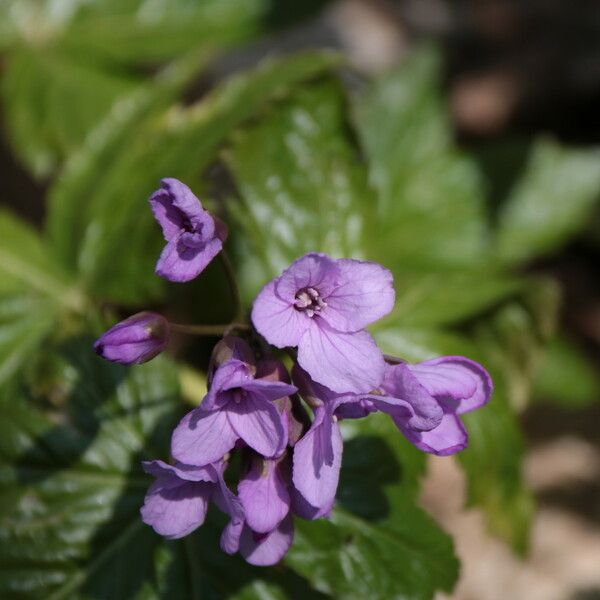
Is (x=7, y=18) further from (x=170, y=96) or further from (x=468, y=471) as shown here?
(x=468, y=471)

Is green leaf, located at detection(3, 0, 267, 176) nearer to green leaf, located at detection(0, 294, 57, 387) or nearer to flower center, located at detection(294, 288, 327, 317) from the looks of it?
green leaf, located at detection(0, 294, 57, 387)

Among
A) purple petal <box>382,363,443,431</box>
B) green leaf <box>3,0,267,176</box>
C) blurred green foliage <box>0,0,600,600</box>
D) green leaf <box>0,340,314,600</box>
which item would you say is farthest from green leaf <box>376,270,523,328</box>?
green leaf <box>3,0,267,176</box>

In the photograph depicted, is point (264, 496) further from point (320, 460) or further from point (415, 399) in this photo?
point (415, 399)

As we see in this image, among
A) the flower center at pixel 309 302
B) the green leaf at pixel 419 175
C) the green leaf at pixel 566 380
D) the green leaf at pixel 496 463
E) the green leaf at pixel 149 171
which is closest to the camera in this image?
the flower center at pixel 309 302

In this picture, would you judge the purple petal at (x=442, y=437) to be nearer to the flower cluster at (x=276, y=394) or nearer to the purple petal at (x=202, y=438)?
the flower cluster at (x=276, y=394)

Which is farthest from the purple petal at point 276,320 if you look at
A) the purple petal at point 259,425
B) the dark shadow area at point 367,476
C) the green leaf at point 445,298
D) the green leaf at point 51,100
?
the green leaf at point 51,100
